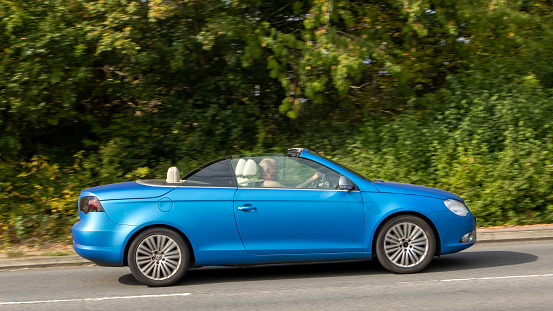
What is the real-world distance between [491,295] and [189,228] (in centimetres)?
337

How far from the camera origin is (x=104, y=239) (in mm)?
7547

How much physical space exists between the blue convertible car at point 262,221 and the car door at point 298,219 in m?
0.01

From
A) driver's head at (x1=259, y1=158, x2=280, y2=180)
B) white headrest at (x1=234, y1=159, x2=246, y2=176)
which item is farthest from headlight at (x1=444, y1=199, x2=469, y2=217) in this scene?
white headrest at (x1=234, y1=159, x2=246, y2=176)

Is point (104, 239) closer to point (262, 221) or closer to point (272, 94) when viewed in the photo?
point (262, 221)

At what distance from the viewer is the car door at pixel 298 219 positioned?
7586 mm

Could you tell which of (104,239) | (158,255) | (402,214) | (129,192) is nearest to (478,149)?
(402,214)

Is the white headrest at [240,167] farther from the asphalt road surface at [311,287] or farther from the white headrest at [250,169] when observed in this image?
the asphalt road surface at [311,287]

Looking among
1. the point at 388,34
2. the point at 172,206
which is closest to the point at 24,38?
the point at 172,206

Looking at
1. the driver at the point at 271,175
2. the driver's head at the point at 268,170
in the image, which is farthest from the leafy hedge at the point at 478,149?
the driver's head at the point at 268,170

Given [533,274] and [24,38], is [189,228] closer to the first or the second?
[533,274]

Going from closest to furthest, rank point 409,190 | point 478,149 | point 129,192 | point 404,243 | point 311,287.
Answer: point 311,287
point 129,192
point 404,243
point 409,190
point 478,149

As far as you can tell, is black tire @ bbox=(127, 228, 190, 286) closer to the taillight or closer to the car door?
the taillight

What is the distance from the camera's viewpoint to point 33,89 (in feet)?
37.8

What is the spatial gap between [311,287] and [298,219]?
31.2 inches
